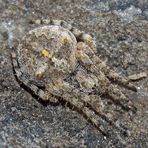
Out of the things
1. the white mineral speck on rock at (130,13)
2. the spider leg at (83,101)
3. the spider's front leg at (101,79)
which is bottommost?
the spider leg at (83,101)

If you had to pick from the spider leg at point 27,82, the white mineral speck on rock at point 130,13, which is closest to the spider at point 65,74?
the spider leg at point 27,82

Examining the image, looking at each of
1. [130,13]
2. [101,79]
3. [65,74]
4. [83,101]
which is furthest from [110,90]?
[130,13]

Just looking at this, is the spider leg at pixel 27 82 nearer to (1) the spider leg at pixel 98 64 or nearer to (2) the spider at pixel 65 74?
(2) the spider at pixel 65 74

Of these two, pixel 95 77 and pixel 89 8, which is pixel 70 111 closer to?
pixel 95 77

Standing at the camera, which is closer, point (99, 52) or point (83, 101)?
point (83, 101)

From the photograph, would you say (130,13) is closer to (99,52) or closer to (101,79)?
(99,52)

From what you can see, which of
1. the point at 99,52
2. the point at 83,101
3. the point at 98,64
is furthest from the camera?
the point at 99,52

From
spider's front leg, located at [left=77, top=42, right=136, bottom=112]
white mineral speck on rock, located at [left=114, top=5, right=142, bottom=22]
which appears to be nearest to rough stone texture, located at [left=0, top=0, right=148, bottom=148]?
white mineral speck on rock, located at [left=114, top=5, right=142, bottom=22]
